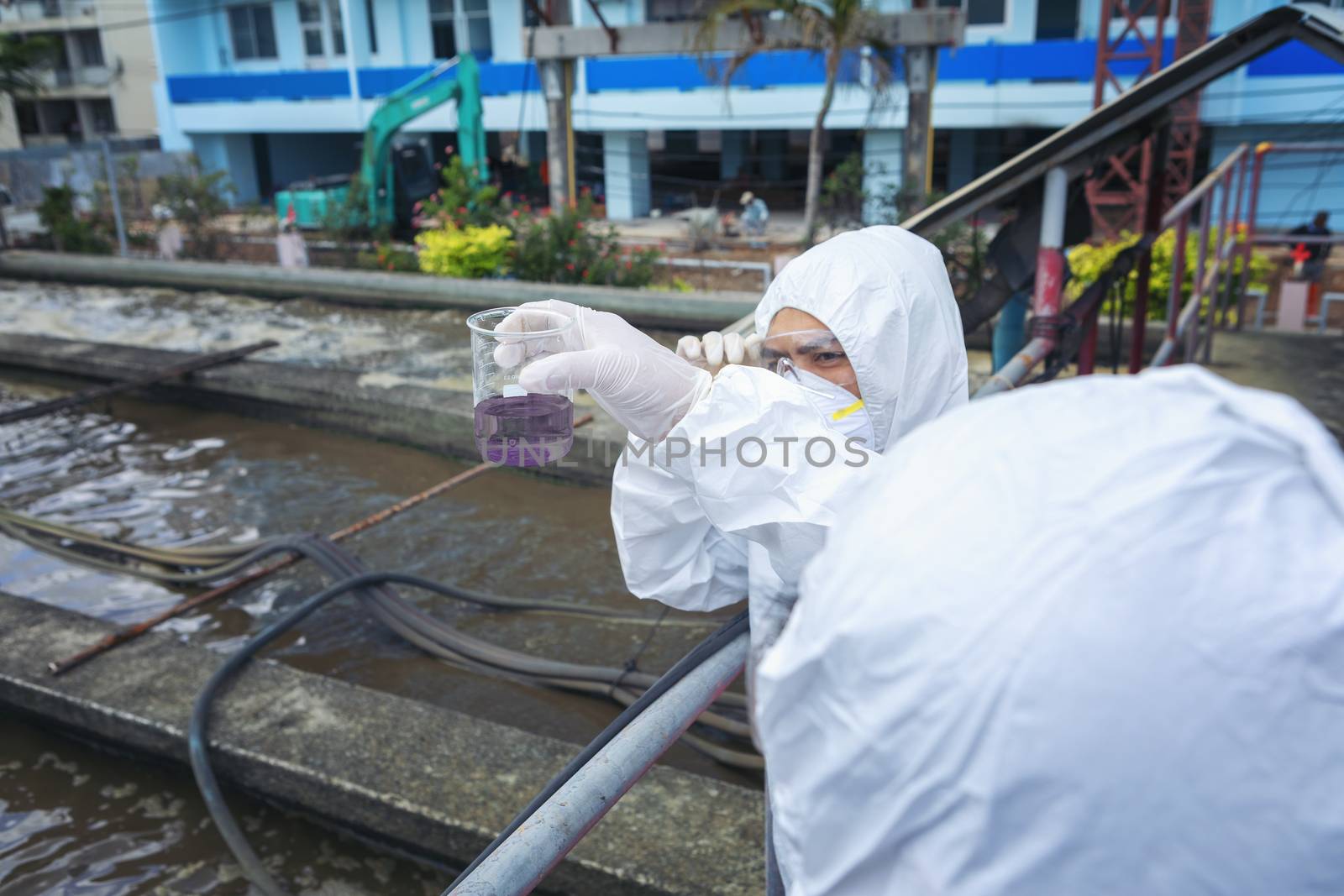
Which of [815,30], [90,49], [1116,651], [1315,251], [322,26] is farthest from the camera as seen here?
[90,49]

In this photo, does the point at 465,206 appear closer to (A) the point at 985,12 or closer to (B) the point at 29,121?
(A) the point at 985,12

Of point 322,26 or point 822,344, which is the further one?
point 322,26

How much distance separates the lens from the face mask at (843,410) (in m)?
1.70

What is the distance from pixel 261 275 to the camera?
10.5 meters

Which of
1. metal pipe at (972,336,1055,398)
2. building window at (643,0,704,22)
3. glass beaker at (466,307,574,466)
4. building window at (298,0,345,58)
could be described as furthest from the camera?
building window at (298,0,345,58)

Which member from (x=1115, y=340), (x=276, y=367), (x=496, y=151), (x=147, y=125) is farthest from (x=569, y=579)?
(x=147, y=125)

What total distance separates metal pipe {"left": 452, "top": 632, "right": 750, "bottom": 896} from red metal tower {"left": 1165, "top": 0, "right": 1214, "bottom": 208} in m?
15.7

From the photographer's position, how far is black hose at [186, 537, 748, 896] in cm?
133

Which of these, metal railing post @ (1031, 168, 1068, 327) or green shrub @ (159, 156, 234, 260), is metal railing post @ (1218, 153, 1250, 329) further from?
green shrub @ (159, 156, 234, 260)

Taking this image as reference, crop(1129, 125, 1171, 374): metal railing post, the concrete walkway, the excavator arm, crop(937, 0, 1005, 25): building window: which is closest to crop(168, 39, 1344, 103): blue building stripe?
crop(937, 0, 1005, 25): building window

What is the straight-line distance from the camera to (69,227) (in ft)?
43.1

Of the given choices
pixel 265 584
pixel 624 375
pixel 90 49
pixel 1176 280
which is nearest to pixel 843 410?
pixel 624 375

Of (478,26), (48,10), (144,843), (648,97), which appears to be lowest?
(144,843)

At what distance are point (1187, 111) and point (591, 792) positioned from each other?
57.4 feet
